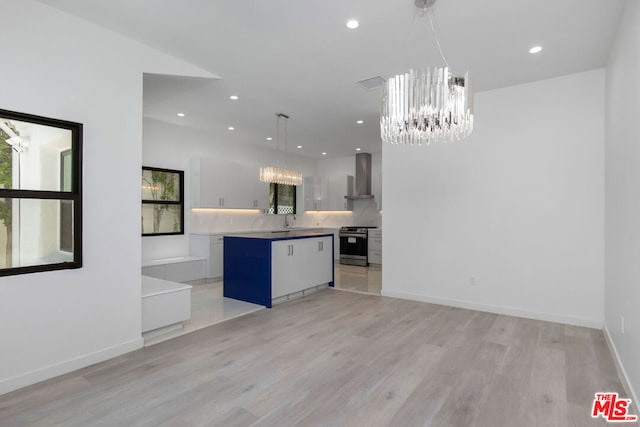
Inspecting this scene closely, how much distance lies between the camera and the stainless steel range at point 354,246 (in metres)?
8.07

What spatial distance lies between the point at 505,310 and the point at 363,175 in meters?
5.03

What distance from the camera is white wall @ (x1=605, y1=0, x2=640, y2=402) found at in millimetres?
2143

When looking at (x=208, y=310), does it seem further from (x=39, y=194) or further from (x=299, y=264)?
(x=39, y=194)

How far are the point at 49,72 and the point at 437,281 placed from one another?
15.6 feet

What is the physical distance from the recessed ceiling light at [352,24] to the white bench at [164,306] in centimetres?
302

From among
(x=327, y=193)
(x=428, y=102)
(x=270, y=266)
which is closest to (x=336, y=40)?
(x=428, y=102)

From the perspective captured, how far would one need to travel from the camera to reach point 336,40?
3.03 meters

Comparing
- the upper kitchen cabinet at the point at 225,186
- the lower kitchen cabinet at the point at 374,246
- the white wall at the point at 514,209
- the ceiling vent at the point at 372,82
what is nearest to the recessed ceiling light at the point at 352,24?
the ceiling vent at the point at 372,82

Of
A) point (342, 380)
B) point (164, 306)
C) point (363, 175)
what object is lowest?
point (342, 380)

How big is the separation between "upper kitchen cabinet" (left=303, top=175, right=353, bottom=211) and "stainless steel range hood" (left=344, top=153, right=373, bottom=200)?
12.5 inches

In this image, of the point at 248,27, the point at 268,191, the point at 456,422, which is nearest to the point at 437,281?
the point at 456,422

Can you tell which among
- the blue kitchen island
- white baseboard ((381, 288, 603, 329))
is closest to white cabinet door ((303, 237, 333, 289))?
the blue kitchen island

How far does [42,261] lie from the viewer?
100 inches

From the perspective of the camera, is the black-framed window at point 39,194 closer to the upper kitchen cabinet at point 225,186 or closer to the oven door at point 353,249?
the upper kitchen cabinet at point 225,186
